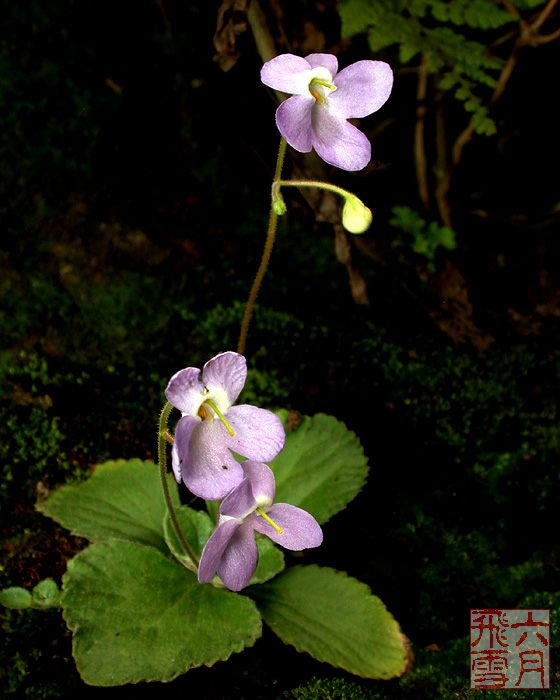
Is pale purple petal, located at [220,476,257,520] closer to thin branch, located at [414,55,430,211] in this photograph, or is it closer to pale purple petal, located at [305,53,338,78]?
pale purple petal, located at [305,53,338,78]

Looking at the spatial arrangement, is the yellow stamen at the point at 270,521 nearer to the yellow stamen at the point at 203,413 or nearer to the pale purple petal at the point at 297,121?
the yellow stamen at the point at 203,413

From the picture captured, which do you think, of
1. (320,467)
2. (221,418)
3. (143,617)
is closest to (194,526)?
(143,617)

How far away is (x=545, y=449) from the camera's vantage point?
2168mm

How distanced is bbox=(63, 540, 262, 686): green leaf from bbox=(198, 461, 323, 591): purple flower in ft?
0.70

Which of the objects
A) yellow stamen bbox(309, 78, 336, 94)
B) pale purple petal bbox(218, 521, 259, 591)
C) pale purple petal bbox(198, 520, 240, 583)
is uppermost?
yellow stamen bbox(309, 78, 336, 94)

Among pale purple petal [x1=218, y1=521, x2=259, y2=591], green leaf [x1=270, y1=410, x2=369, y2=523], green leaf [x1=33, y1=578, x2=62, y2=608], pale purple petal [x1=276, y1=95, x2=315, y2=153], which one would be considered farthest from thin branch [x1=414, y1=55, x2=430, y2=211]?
green leaf [x1=33, y1=578, x2=62, y2=608]

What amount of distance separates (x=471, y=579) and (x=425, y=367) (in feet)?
2.83

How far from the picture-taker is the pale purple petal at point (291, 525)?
4.03ft

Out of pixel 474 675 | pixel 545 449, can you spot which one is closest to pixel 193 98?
pixel 545 449

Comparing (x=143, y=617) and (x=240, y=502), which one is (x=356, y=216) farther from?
(x=143, y=617)

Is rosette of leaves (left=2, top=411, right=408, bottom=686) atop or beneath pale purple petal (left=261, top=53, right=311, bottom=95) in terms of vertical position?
beneath

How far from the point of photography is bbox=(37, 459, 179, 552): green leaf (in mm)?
1653

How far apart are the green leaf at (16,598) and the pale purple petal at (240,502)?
0.70m

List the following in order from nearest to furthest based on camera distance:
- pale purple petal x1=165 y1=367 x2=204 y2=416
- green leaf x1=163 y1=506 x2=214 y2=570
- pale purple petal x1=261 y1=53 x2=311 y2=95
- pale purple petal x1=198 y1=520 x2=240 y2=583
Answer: pale purple petal x1=165 y1=367 x2=204 y2=416, pale purple petal x1=198 y1=520 x2=240 y2=583, pale purple petal x1=261 y1=53 x2=311 y2=95, green leaf x1=163 y1=506 x2=214 y2=570
